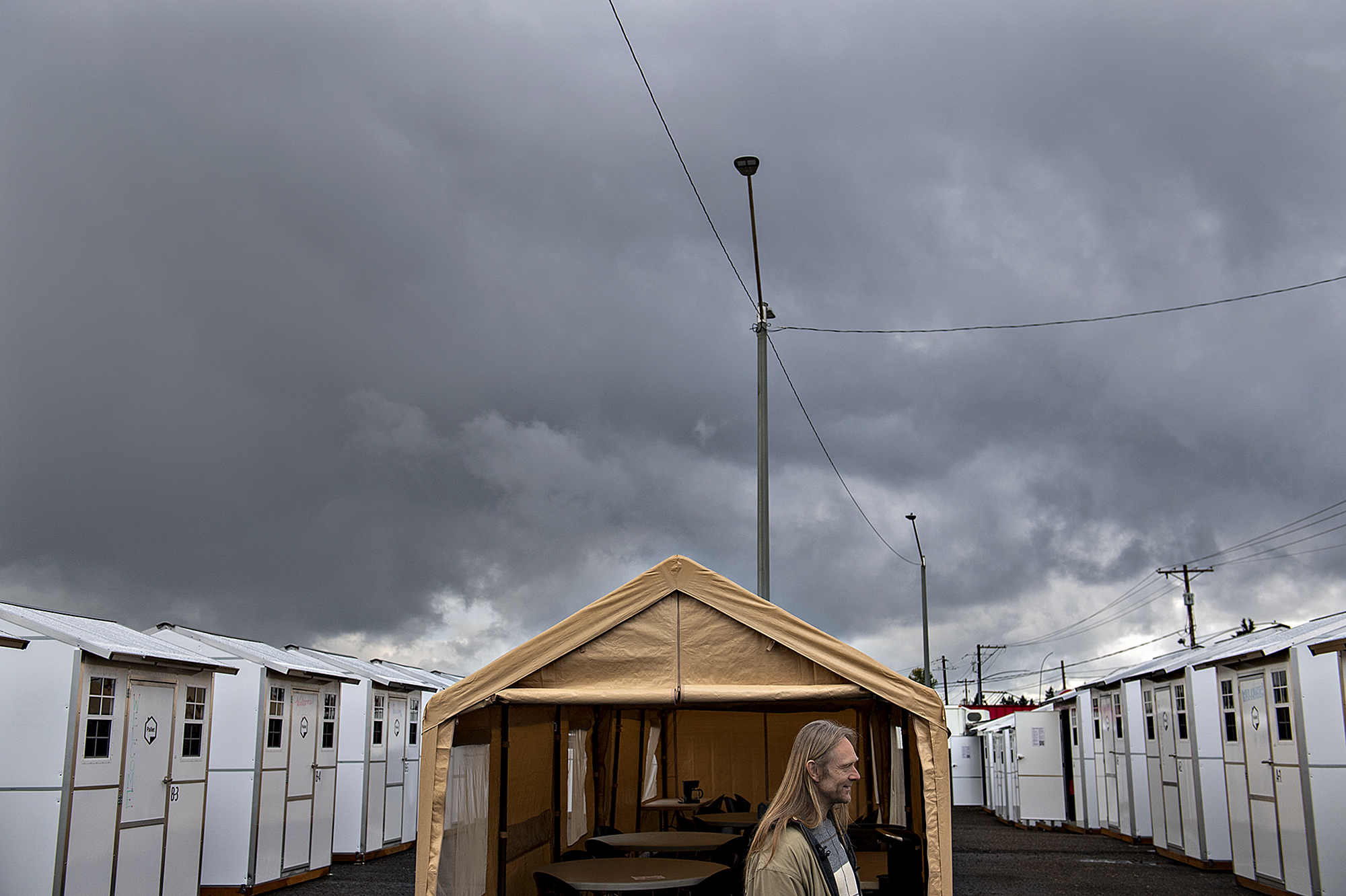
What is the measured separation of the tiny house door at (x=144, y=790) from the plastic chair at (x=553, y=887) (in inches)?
249

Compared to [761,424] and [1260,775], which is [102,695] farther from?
[1260,775]

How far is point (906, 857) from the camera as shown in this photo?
8.74 m

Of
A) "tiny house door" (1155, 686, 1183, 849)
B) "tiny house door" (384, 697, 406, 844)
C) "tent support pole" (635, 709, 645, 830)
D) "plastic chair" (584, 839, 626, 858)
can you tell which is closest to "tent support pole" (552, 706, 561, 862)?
"plastic chair" (584, 839, 626, 858)

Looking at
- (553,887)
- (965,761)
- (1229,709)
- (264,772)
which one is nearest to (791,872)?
(553,887)

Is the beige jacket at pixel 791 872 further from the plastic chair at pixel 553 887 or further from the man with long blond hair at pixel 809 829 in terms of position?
the plastic chair at pixel 553 887

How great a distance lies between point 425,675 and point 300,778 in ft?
35.1

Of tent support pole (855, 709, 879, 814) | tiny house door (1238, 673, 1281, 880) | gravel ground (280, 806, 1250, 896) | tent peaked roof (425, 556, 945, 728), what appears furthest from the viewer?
gravel ground (280, 806, 1250, 896)

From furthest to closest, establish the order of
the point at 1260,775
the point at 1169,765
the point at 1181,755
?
the point at 1169,765 → the point at 1181,755 → the point at 1260,775

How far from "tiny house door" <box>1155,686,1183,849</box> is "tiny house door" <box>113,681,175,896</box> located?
48.9ft

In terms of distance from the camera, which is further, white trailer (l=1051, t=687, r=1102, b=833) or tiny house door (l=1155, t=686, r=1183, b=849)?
white trailer (l=1051, t=687, r=1102, b=833)

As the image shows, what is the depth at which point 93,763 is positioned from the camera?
35.2ft

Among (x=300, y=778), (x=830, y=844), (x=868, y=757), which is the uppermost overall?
(x=830, y=844)

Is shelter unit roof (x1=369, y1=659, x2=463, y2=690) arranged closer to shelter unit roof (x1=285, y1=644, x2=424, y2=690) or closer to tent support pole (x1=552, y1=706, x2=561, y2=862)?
shelter unit roof (x1=285, y1=644, x2=424, y2=690)

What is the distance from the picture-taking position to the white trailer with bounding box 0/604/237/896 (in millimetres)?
10219
